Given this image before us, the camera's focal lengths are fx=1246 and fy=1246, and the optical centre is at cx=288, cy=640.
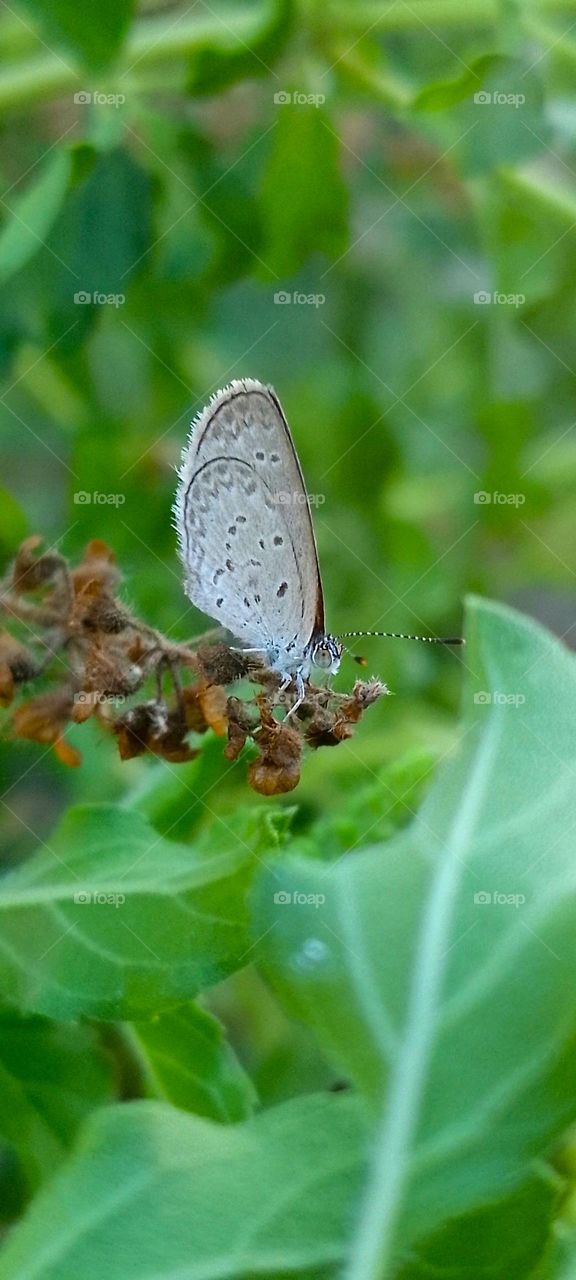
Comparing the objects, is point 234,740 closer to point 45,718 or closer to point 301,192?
point 45,718

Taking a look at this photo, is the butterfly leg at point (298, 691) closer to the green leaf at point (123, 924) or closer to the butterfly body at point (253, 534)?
the butterfly body at point (253, 534)

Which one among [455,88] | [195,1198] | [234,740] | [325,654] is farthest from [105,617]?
[455,88]

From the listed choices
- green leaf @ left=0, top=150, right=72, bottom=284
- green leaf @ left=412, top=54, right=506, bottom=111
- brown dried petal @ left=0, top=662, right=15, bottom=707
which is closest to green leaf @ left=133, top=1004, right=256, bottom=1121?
brown dried petal @ left=0, top=662, right=15, bottom=707

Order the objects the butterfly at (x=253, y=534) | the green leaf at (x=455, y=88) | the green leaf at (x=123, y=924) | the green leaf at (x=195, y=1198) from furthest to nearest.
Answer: the green leaf at (x=455, y=88) < the butterfly at (x=253, y=534) < the green leaf at (x=123, y=924) < the green leaf at (x=195, y=1198)

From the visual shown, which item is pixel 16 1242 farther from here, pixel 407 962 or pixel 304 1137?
pixel 407 962

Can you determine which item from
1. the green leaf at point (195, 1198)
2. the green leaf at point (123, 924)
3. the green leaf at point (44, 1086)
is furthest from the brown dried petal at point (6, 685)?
the green leaf at point (195, 1198)

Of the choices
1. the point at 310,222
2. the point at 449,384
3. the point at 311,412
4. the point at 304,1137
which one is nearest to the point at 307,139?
the point at 310,222
